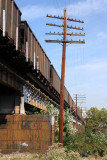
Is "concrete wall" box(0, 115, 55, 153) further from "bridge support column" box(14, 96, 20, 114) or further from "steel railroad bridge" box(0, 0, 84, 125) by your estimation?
"steel railroad bridge" box(0, 0, 84, 125)

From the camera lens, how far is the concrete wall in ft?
55.3

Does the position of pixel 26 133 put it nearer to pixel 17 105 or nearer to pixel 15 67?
pixel 17 105

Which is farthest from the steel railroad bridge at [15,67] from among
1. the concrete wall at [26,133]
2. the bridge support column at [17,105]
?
the concrete wall at [26,133]

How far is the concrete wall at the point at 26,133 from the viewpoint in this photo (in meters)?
16.9

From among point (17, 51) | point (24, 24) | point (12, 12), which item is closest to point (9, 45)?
point (17, 51)

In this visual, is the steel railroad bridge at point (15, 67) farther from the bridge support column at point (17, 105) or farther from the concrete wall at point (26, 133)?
the concrete wall at point (26, 133)

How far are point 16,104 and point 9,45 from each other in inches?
252

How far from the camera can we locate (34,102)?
2220 centimetres

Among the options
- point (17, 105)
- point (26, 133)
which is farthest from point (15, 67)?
point (26, 133)

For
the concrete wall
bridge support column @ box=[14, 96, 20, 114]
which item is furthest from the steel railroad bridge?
the concrete wall

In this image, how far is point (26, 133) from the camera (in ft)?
56.1

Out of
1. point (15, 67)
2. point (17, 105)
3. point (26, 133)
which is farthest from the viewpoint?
point (17, 105)

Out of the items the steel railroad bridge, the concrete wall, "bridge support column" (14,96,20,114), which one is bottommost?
Answer: the concrete wall

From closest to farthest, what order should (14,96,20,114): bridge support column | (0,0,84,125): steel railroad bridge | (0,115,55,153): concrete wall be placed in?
(0,0,84,125): steel railroad bridge
(0,115,55,153): concrete wall
(14,96,20,114): bridge support column
